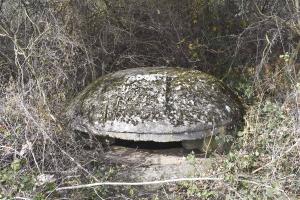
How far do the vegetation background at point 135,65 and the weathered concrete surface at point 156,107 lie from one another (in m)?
0.28

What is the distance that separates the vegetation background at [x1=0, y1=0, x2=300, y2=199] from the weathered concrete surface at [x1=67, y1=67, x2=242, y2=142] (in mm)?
281

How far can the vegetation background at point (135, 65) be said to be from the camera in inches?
156

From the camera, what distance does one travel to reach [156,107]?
483 centimetres

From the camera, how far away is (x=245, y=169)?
4.27 meters

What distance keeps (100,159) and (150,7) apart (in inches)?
129

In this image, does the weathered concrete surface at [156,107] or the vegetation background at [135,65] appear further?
the weathered concrete surface at [156,107]

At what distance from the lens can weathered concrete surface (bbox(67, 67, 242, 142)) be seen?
15.5 ft

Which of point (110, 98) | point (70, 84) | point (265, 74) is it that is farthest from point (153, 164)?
point (265, 74)

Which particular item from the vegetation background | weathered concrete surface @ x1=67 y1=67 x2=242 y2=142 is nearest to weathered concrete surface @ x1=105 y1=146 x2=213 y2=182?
the vegetation background

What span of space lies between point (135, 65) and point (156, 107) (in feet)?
7.70

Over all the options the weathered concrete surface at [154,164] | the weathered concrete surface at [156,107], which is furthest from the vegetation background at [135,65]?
the weathered concrete surface at [156,107]

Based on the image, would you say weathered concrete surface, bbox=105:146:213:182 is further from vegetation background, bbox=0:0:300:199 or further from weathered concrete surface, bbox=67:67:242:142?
weathered concrete surface, bbox=67:67:242:142

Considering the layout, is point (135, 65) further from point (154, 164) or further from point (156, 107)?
point (154, 164)

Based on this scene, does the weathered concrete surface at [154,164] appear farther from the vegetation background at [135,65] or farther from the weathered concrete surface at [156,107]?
the weathered concrete surface at [156,107]
